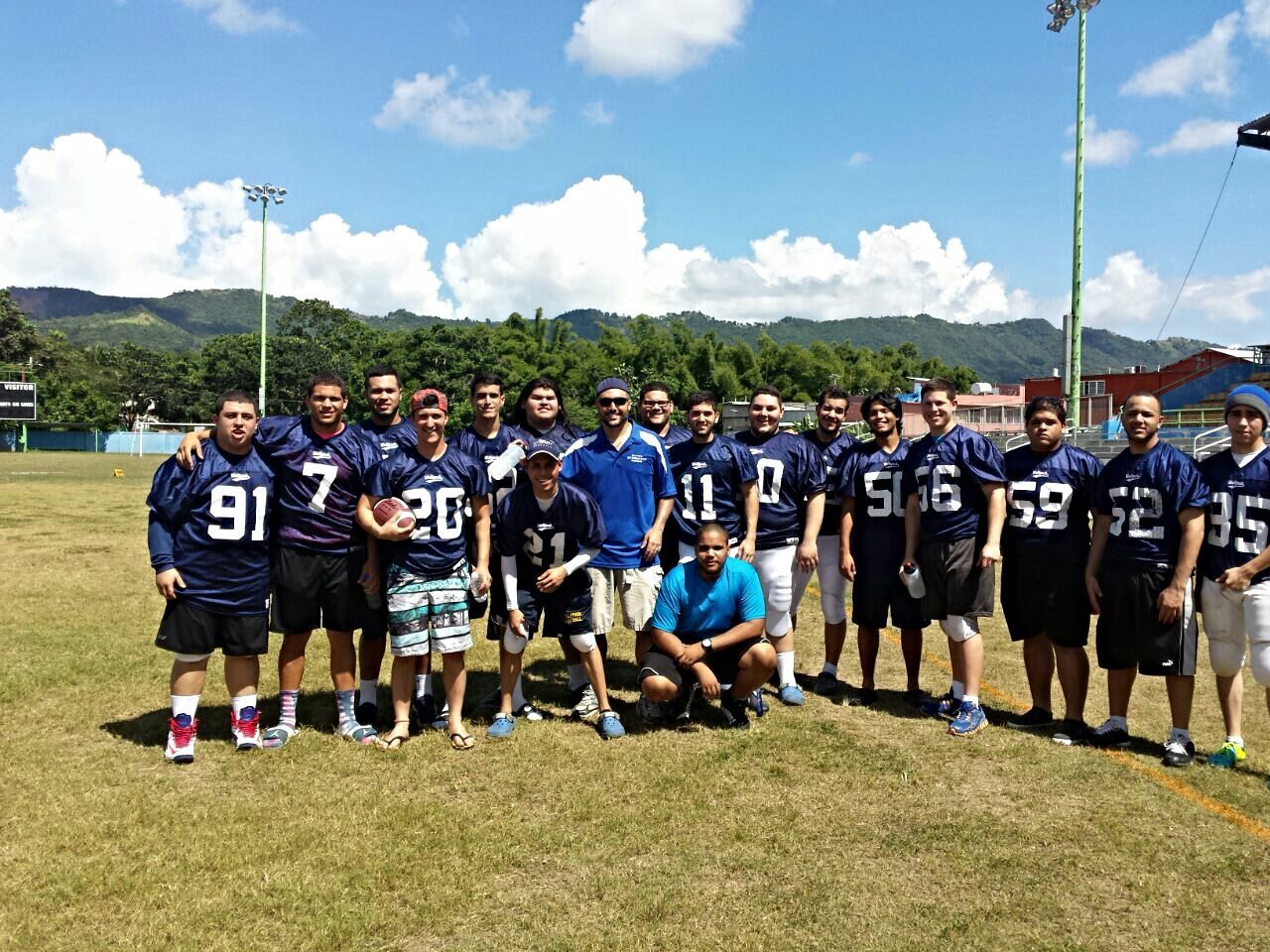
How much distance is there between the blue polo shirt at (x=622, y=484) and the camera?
612cm

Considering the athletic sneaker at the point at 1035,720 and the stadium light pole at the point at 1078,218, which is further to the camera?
the stadium light pole at the point at 1078,218

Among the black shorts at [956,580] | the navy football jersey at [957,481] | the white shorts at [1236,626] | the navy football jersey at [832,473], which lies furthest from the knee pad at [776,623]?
the white shorts at [1236,626]

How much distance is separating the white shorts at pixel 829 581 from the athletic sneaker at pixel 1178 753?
228 cm

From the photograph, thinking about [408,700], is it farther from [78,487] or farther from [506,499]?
[78,487]

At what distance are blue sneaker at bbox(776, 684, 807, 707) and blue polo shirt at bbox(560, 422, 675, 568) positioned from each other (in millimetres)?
1482

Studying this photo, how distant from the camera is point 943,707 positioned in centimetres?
639

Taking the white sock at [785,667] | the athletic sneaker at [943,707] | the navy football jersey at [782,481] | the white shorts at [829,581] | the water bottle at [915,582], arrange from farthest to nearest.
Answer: the white shorts at [829,581], the white sock at [785,667], the navy football jersey at [782,481], the athletic sneaker at [943,707], the water bottle at [915,582]

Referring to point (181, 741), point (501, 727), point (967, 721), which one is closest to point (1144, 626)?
point (967, 721)

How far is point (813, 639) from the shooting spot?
8.80 meters

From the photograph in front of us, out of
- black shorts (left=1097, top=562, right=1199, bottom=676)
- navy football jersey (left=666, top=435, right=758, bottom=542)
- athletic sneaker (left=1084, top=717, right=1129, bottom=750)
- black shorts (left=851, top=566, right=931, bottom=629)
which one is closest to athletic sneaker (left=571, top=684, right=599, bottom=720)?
navy football jersey (left=666, top=435, right=758, bottom=542)

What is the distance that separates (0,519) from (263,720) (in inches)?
608

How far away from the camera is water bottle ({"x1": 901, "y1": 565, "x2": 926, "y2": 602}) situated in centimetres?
623

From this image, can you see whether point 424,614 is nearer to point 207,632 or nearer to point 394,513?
point 394,513

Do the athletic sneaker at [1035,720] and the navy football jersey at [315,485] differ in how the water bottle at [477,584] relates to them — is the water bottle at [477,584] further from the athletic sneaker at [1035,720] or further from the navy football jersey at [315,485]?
the athletic sneaker at [1035,720]
